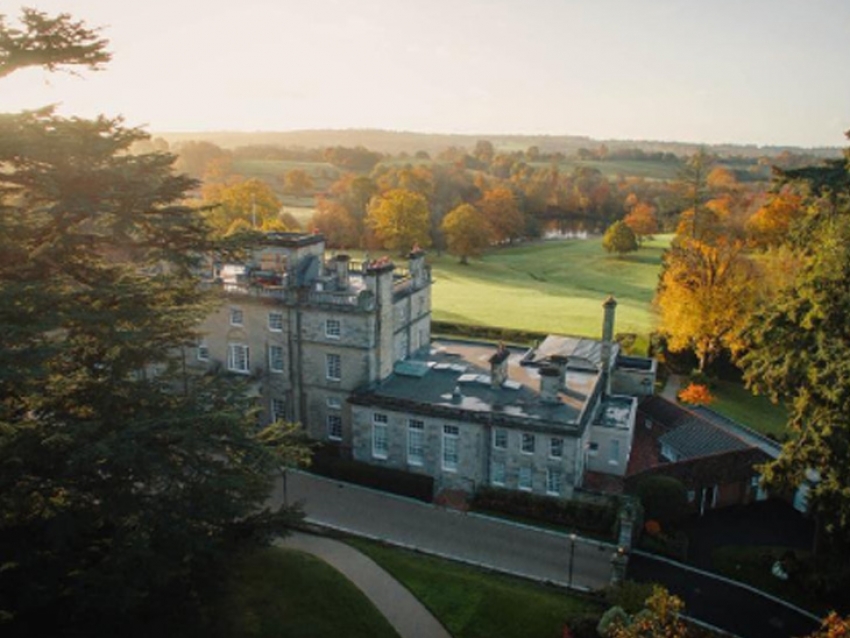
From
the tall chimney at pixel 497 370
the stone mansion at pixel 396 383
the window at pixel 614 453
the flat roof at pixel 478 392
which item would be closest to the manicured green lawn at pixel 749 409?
the stone mansion at pixel 396 383

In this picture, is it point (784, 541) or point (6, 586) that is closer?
point (6, 586)

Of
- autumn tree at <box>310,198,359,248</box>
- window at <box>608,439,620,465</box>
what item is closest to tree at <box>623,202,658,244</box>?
autumn tree at <box>310,198,359,248</box>

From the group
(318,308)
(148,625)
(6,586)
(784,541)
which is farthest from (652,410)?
(6,586)

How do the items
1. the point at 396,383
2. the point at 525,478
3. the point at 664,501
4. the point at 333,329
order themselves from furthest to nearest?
1. the point at 396,383
2. the point at 333,329
3. the point at 525,478
4. the point at 664,501

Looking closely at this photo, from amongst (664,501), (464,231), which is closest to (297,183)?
(464,231)

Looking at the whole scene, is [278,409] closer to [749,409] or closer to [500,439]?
[500,439]

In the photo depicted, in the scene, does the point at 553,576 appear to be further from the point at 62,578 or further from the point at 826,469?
the point at 62,578

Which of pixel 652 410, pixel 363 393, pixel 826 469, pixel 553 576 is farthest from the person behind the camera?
pixel 652 410
